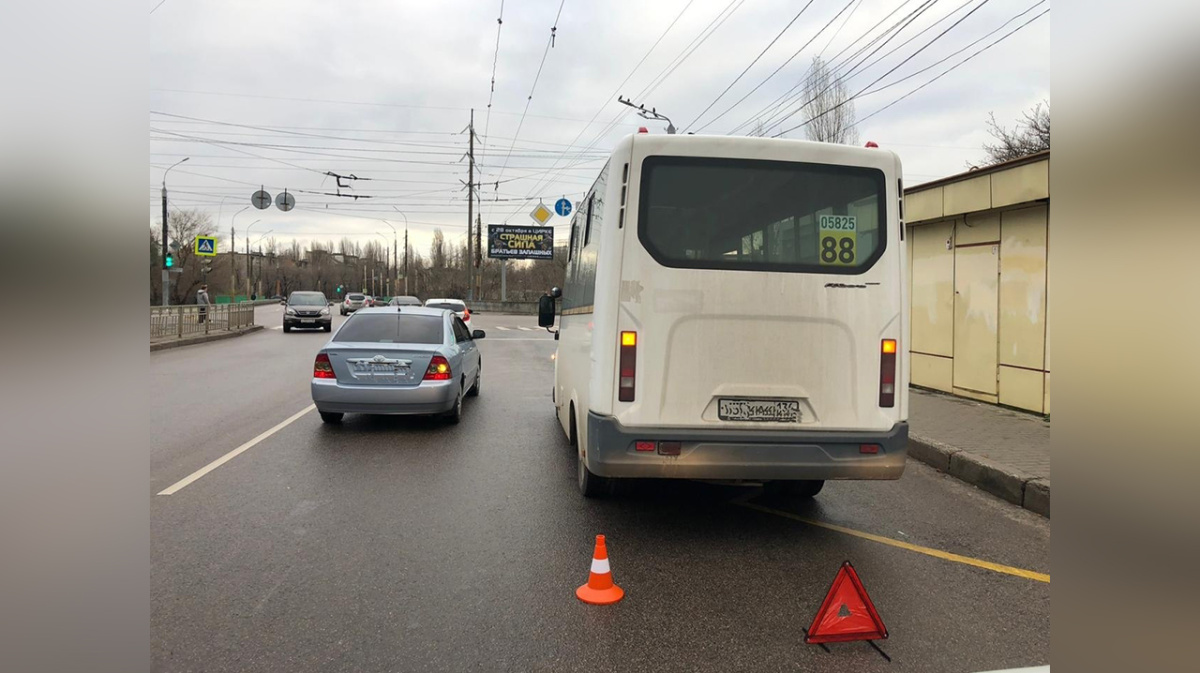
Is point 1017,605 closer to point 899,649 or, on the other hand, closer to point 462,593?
point 899,649

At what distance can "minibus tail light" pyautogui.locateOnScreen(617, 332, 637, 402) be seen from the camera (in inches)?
169

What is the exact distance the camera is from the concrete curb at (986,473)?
562cm

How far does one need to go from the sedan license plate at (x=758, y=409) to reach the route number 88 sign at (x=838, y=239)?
102 centimetres

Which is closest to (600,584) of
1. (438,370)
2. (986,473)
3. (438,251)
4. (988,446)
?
(986,473)

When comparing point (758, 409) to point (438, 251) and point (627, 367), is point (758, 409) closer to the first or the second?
point (627, 367)

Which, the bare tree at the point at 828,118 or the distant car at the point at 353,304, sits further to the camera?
the distant car at the point at 353,304

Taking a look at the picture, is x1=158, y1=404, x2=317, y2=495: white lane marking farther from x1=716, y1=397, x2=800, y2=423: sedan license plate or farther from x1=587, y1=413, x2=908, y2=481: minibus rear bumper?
x1=716, y1=397, x2=800, y2=423: sedan license plate

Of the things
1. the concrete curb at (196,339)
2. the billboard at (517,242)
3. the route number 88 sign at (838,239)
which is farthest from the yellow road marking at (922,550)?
the billboard at (517,242)

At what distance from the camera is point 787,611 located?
3.54 meters

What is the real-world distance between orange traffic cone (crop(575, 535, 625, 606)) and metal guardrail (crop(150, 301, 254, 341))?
1883 centimetres

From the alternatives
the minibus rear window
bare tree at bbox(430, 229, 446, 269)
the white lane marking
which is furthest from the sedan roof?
bare tree at bbox(430, 229, 446, 269)

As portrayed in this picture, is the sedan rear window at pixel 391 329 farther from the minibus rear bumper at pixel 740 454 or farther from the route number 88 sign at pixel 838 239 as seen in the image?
the route number 88 sign at pixel 838 239

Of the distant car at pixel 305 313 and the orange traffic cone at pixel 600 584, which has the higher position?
the distant car at pixel 305 313
